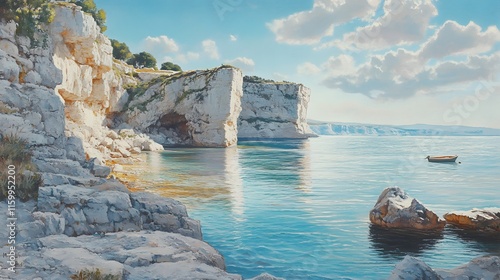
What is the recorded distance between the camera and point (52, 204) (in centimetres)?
945

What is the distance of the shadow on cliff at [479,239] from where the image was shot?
1323 cm

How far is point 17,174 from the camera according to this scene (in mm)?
10281

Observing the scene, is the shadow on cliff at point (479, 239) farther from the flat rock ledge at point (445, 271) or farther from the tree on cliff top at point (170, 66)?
the tree on cliff top at point (170, 66)

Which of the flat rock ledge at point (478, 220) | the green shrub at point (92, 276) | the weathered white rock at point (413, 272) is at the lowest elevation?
the flat rock ledge at point (478, 220)

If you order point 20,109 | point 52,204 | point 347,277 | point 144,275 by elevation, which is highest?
point 20,109

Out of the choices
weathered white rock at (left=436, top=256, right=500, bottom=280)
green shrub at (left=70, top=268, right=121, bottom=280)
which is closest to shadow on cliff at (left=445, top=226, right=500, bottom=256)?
weathered white rock at (left=436, top=256, right=500, bottom=280)

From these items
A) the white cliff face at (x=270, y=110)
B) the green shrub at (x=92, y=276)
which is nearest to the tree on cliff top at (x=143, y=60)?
the white cliff face at (x=270, y=110)

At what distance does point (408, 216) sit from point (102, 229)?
11.5 meters

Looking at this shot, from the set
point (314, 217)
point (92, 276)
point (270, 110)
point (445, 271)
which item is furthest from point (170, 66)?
point (92, 276)

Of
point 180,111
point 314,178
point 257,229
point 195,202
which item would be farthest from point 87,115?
point 257,229

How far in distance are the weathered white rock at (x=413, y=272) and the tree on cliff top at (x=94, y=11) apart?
2521 inches

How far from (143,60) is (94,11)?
3279 centimetres

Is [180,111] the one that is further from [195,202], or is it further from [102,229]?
[102,229]

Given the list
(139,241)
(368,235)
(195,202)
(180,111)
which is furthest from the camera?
(180,111)
